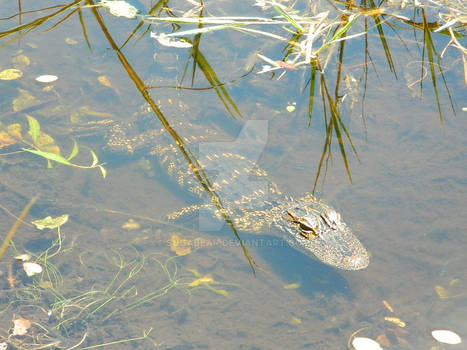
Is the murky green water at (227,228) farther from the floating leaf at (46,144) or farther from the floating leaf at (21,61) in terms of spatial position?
the floating leaf at (46,144)

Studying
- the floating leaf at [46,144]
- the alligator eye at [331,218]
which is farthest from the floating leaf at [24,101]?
the alligator eye at [331,218]

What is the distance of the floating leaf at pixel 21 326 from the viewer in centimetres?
331

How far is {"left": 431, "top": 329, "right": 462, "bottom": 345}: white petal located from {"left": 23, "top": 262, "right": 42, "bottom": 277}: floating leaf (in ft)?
11.3

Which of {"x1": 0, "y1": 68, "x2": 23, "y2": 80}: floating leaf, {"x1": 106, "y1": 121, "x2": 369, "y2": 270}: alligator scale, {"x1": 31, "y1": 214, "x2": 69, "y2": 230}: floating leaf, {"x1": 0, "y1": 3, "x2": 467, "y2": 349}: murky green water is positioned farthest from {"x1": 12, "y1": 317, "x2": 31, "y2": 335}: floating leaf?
{"x1": 0, "y1": 68, "x2": 23, "y2": 80}: floating leaf

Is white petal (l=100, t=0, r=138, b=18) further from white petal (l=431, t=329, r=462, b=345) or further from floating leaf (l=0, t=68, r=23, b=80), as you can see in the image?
white petal (l=431, t=329, r=462, b=345)

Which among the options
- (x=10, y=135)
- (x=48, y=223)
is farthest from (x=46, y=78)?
(x=48, y=223)

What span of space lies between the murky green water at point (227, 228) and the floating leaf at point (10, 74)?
0.11 meters

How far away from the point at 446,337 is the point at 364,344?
64 centimetres

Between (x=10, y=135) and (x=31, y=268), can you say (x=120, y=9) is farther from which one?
(x=31, y=268)

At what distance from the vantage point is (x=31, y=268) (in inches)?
147

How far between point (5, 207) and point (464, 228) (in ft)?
15.6

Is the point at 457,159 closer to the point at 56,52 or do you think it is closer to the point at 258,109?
the point at 258,109

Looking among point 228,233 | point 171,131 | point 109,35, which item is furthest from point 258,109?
point 109,35

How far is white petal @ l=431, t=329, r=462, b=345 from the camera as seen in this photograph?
3.25 m
